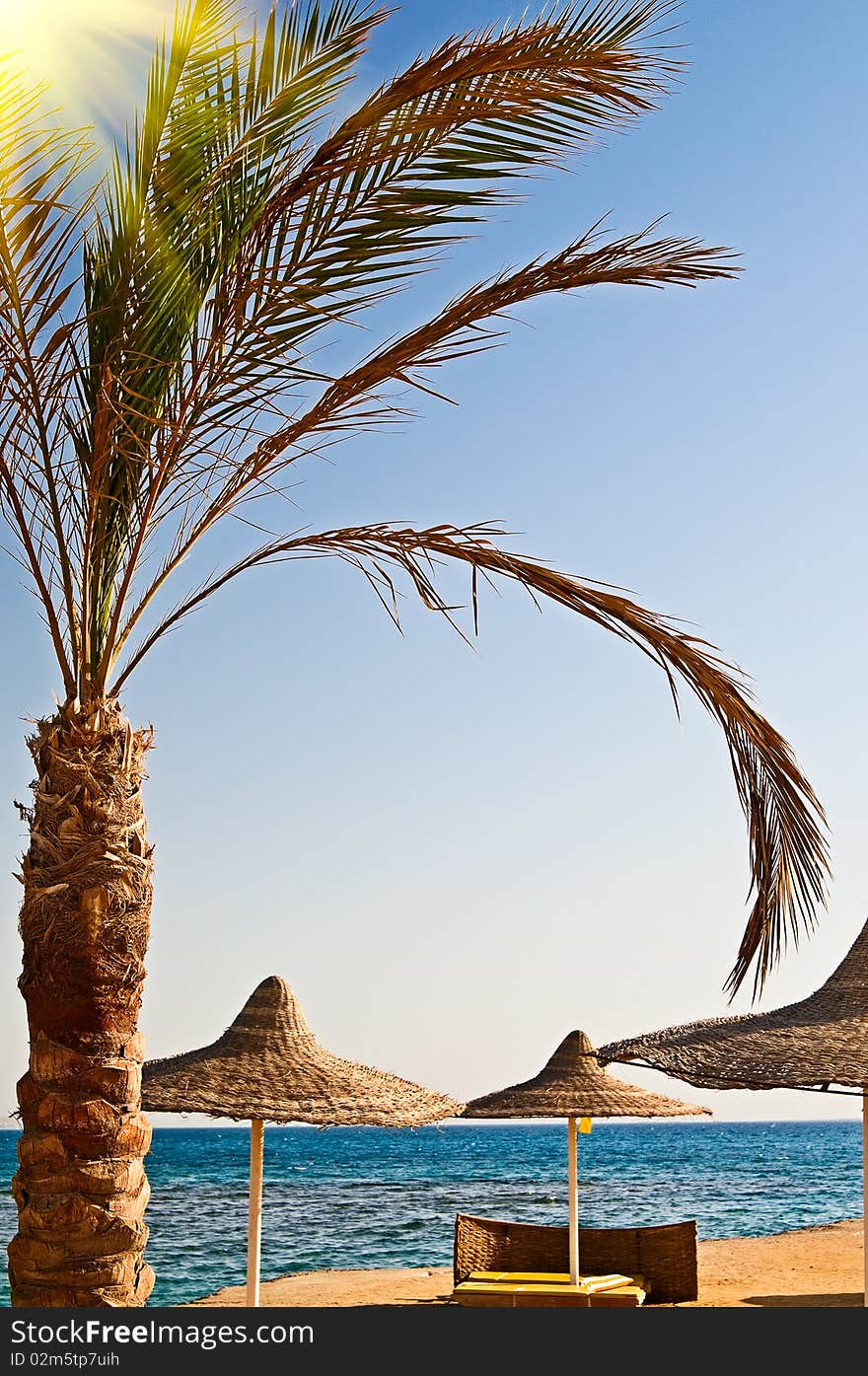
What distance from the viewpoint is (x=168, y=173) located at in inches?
192

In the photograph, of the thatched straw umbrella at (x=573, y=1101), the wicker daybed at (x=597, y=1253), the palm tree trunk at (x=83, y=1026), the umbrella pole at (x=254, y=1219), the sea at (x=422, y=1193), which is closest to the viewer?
the palm tree trunk at (x=83, y=1026)

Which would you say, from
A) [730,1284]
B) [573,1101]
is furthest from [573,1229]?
[730,1284]

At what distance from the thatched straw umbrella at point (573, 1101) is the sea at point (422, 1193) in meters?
5.98

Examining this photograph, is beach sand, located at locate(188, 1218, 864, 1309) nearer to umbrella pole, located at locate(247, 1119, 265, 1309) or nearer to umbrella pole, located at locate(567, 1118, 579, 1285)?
umbrella pole, located at locate(567, 1118, 579, 1285)

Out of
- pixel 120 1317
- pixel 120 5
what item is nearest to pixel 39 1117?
pixel 120 1317

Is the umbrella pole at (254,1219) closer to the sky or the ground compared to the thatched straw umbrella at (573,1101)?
closer to the ground

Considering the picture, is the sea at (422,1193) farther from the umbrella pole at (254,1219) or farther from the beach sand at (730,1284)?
the umbrella pole at (254,1219)

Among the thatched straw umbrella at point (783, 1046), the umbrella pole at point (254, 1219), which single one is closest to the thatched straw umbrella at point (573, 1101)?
the umbrella pole at point (254, 1219)

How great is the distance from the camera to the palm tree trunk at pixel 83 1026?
4.52 m

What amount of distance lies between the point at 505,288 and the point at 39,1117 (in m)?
3.57

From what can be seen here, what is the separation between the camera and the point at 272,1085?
8.80 m

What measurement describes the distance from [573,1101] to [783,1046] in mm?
4216

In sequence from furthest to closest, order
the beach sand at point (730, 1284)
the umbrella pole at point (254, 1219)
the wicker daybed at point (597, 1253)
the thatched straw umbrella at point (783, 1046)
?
the wicker daybed at point (597, 1253), the beach sand at point (730, 1284), the umbrella pole at point (254, 1219), the thatched straw umbrella at point (783, 1046)

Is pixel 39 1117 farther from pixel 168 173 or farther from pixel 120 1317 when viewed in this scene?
pixel 168 173
